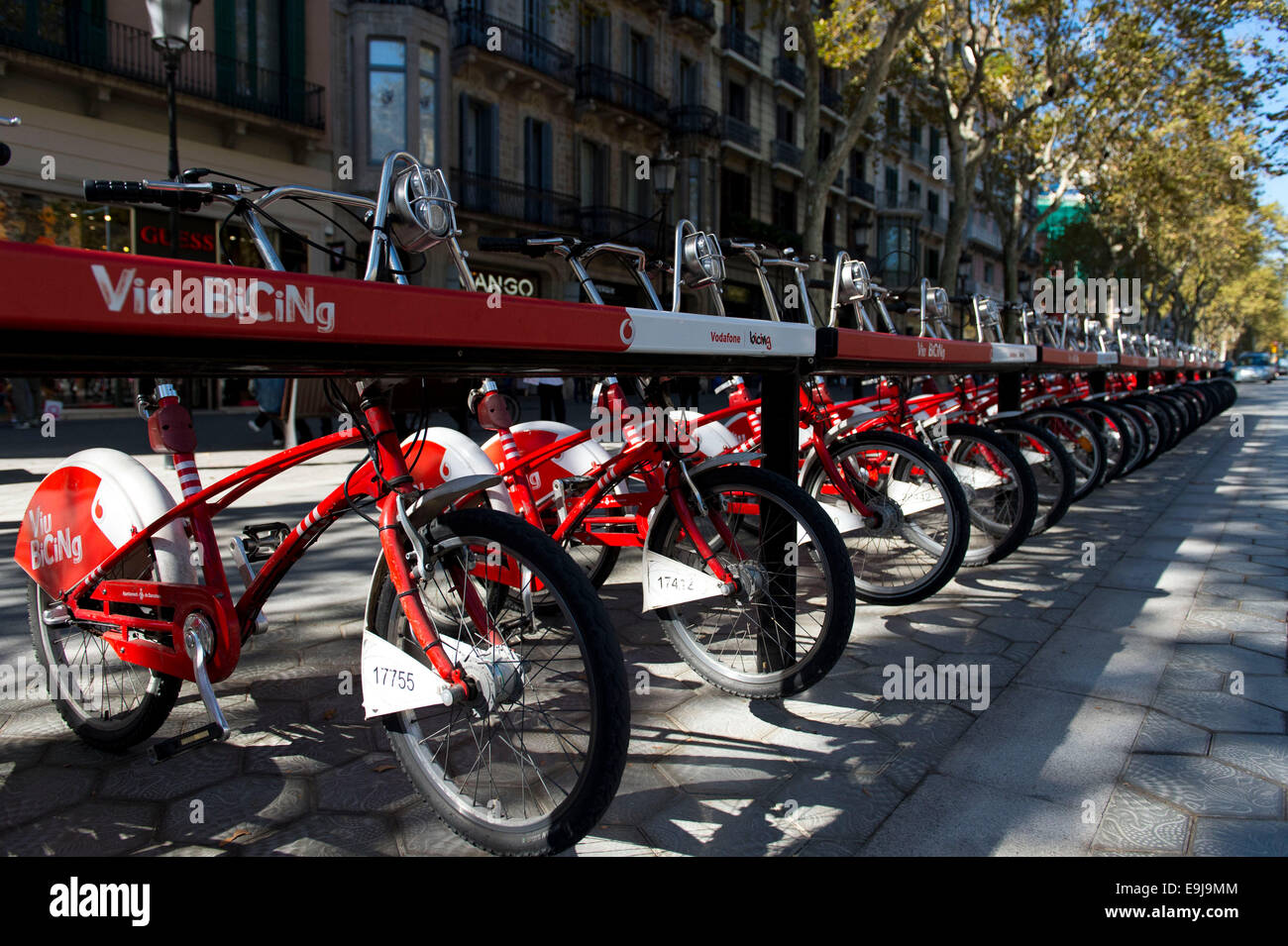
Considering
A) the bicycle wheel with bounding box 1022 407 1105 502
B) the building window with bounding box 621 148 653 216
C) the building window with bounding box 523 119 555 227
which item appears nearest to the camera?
the bicycle wheel with bounding box 1022 407 1105 502

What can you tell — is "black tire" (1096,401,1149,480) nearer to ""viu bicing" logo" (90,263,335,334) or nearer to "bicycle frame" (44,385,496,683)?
"bicycle frame" (44,385,496,683)

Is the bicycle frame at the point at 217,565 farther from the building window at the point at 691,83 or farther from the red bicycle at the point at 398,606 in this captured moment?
the building window at the point at 691,83

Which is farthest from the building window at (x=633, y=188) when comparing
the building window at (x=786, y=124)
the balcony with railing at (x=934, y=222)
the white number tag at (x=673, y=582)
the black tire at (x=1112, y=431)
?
the white number tag at (x=673, y=582)

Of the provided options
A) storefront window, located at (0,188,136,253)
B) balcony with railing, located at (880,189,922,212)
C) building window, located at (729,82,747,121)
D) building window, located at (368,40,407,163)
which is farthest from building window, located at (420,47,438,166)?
balcony with railing, located at (880,189,922,212)

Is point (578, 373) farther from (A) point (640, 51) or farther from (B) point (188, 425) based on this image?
(A) point (640, 51)

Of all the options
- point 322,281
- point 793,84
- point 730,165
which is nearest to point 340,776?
point 322,281

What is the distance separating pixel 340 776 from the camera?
2.32 metres

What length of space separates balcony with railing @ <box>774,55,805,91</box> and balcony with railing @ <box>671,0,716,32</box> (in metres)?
4.25

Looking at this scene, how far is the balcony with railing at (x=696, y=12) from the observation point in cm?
2550

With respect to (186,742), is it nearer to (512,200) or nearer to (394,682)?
(394,682)

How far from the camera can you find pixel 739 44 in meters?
28.5

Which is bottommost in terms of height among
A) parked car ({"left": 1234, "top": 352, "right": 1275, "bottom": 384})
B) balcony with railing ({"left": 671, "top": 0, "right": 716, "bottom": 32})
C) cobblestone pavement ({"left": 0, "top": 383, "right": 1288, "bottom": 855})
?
cobblestone pavement ({"left": 0, "top": 383, "right": 1288, "bottom": 855})

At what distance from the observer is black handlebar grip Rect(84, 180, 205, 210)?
188 cm

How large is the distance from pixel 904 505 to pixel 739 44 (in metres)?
28.2
